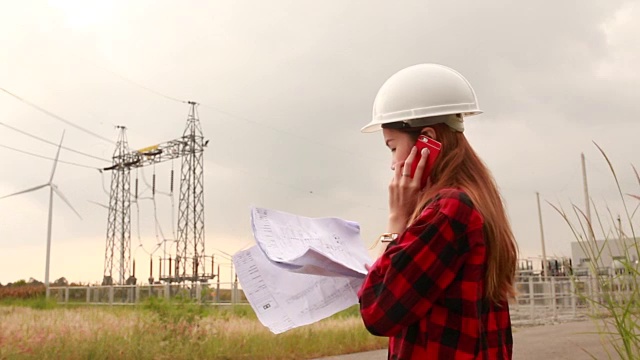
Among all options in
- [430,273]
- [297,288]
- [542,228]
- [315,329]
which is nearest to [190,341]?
[315,329]

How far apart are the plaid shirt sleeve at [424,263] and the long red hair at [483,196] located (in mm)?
62

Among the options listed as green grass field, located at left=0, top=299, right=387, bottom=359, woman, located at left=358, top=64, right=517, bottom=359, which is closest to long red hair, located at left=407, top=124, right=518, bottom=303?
woman, located at left=358, top=64, right=517, bottom=359

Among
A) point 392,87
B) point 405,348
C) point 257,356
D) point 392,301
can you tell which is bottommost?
point 257,356

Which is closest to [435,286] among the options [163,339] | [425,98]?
[425,98]

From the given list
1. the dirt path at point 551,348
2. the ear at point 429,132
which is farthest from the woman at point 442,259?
the dirt path at point 551,348

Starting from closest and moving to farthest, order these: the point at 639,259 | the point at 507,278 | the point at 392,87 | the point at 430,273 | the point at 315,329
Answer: the point at 430,273
the point at 507,278
the point at 392,87
the point at 639,259
the point at 315,329

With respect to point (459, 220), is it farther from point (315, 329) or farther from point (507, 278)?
point (315, 329)

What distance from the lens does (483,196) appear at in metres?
1.61

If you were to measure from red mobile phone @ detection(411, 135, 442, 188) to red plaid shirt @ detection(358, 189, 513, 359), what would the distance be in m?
0.12

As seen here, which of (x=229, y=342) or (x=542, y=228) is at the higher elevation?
(x=542, y=228)

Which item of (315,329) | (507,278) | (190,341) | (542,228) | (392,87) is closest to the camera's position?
(507,278)

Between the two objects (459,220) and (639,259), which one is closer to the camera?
(459,220)

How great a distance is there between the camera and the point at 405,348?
5.05 feet

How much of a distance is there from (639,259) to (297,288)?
8.28ft
